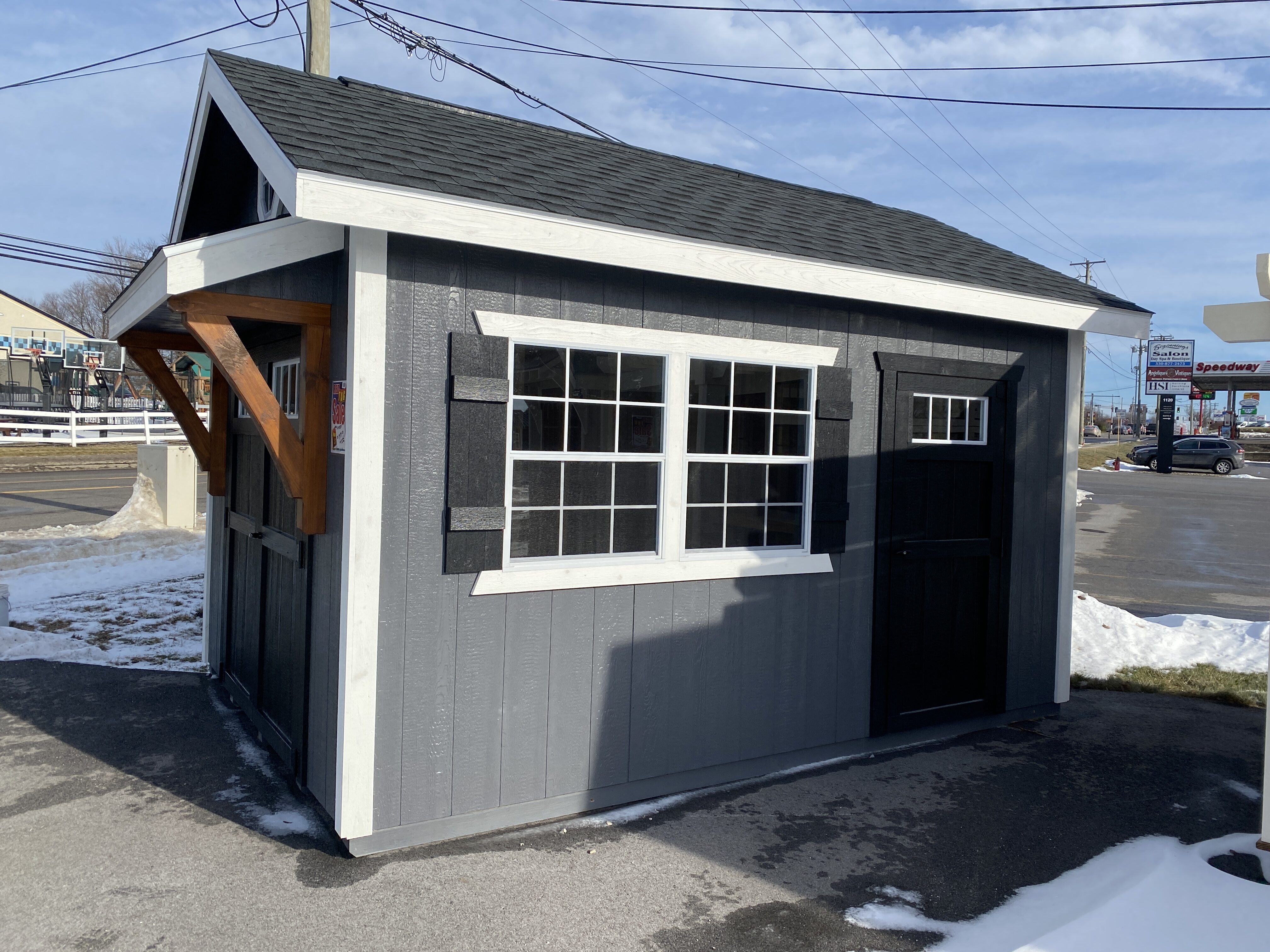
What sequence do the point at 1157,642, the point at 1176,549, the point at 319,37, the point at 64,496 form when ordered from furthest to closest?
1. the point at 64,496
2. the point at 1176,549
3. the point at 319,37
4. the point at 1157,642

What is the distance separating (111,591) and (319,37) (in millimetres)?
5861

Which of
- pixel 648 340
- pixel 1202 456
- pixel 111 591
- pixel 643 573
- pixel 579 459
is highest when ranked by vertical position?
pixel 648 340

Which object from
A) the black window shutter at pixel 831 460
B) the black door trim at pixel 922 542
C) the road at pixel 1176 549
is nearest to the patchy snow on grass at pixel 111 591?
the black window shutter at pixel 831 460

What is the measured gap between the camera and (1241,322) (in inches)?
159

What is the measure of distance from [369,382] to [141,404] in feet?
112

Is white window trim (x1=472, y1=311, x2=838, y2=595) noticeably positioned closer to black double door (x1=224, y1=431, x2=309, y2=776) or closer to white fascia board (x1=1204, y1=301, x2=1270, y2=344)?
black double door (x1=224, y1=431, x2=309, y2=776)

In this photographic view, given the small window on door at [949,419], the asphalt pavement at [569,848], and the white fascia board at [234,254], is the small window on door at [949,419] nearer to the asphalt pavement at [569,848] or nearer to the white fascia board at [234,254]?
the asphalt pavement at [569,848]

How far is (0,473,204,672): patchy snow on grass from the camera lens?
6.68m

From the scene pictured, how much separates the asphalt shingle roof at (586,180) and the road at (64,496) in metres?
8.60

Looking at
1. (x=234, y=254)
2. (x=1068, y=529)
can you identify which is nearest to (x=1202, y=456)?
(x=1068, y=529)

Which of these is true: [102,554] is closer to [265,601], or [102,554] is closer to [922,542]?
[265,601]

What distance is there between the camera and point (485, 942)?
305cm

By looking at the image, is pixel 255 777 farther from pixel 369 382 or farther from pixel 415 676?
pixel 369 382

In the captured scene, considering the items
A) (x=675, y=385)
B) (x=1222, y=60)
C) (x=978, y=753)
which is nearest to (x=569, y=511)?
(x=675, y=385)
